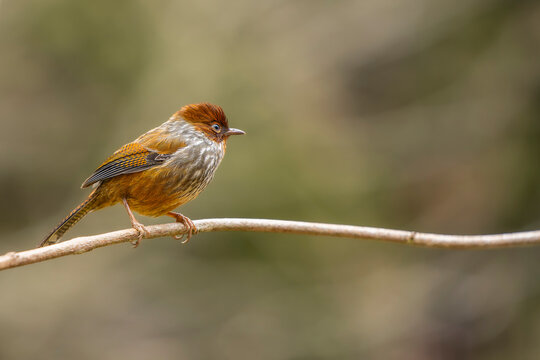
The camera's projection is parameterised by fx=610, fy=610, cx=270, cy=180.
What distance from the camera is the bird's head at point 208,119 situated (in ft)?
13.9

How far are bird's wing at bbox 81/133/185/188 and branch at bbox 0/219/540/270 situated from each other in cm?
68

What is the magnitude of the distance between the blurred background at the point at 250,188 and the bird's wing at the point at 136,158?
4559 millimetres

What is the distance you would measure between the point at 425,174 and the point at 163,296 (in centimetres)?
561

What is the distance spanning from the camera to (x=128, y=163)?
4074mm

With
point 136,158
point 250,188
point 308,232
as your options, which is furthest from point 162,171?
point 250,188

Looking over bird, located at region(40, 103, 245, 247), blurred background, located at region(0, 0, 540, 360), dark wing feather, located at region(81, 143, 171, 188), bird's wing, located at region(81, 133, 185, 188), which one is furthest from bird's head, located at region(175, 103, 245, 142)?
blurred background, located at region(0, 0, 540, 360)

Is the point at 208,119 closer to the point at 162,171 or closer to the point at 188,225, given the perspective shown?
the point at 162,171

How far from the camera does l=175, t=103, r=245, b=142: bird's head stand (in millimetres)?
4250

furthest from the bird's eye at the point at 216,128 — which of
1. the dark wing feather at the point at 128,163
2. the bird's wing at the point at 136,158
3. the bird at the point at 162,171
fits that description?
the dark wing feather at the point at 128,163

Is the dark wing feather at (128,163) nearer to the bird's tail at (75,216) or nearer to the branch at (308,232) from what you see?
the bird's tail at (75,216)

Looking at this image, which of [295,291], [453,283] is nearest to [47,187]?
[295,291]

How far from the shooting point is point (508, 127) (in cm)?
973

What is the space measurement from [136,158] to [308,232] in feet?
4.73

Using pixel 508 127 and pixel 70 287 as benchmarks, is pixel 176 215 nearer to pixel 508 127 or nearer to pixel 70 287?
pixel 70 287
